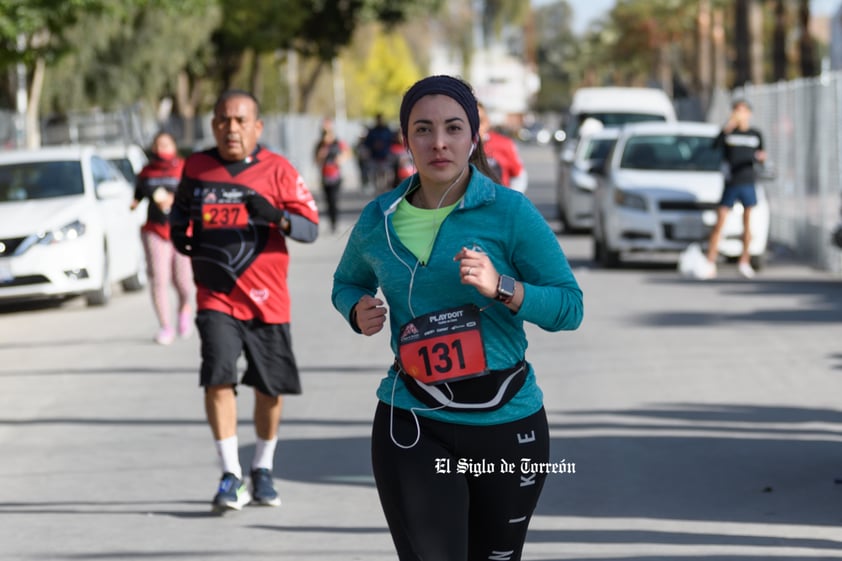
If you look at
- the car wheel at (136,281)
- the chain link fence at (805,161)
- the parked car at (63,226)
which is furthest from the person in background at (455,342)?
the car wheel at (136,281)

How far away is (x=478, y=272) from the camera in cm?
399

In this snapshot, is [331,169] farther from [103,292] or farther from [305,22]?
[305,22]

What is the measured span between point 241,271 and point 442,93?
353cm

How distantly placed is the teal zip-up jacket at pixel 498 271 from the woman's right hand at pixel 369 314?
1.8 inches

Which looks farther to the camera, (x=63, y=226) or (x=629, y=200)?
(x=629, y=200)

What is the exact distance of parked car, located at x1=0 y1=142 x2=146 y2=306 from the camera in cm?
1603

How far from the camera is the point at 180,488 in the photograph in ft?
27.1

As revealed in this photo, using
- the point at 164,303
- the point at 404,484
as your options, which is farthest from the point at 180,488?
the point at 164,303

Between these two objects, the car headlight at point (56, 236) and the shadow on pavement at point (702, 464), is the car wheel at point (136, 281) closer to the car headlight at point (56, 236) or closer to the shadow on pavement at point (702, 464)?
the car headlight at point (56, 236)

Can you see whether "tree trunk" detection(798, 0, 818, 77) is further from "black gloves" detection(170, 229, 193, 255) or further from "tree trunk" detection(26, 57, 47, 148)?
"black gloves" detection(170, 229, 193, 255)

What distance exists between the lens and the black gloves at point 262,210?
7.48 meters

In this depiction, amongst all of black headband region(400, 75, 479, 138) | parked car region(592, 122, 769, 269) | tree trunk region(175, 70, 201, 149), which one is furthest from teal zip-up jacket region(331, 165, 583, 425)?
tree trunk region(175, 70, 201, 149)

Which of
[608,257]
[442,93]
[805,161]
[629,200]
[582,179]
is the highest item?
[442,93]

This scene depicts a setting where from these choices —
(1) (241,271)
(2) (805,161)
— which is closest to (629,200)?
(2) (805,161)
